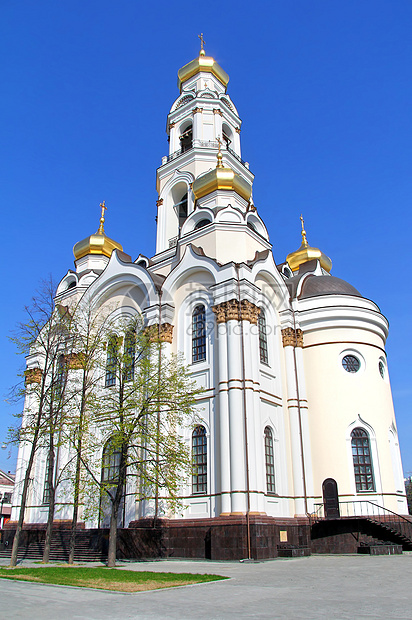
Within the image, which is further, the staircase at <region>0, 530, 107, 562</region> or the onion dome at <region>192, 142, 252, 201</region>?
the onion dome at <region>192, 142, 252, 201</region>

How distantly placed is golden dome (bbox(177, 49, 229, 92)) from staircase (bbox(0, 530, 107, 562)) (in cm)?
2637

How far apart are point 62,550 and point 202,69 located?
27.2 m

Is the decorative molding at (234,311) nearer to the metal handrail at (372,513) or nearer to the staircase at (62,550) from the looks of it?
the metal handrail at (372,513)

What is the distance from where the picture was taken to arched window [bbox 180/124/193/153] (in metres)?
29.0

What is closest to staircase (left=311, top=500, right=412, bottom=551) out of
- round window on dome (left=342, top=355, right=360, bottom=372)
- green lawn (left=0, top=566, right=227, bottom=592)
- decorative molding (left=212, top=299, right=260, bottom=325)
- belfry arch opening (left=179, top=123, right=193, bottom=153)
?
round window on dome (left=342, top=355, right=360, bottom=372)

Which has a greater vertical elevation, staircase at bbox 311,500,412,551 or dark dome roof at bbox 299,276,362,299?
dark dome roof at bbox 299,276,362,299

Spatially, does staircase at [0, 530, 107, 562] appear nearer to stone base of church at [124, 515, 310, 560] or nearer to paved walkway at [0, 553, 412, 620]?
stone base of church at [124, 515, 310, 560]

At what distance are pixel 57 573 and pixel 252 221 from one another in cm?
1630

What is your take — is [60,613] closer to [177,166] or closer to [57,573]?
[57,573]

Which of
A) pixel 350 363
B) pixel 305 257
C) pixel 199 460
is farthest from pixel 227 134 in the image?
pixel 199 460

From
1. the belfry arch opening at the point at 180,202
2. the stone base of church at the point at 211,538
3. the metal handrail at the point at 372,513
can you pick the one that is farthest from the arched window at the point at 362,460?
the belfry arch opening at the point at 180,202

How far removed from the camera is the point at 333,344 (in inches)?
837

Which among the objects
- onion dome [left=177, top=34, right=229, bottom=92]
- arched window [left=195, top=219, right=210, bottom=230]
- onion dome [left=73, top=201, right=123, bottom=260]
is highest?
onion dome [left=177, top=34, right=229, bottom=92]

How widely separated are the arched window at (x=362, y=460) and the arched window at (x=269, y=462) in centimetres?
349
